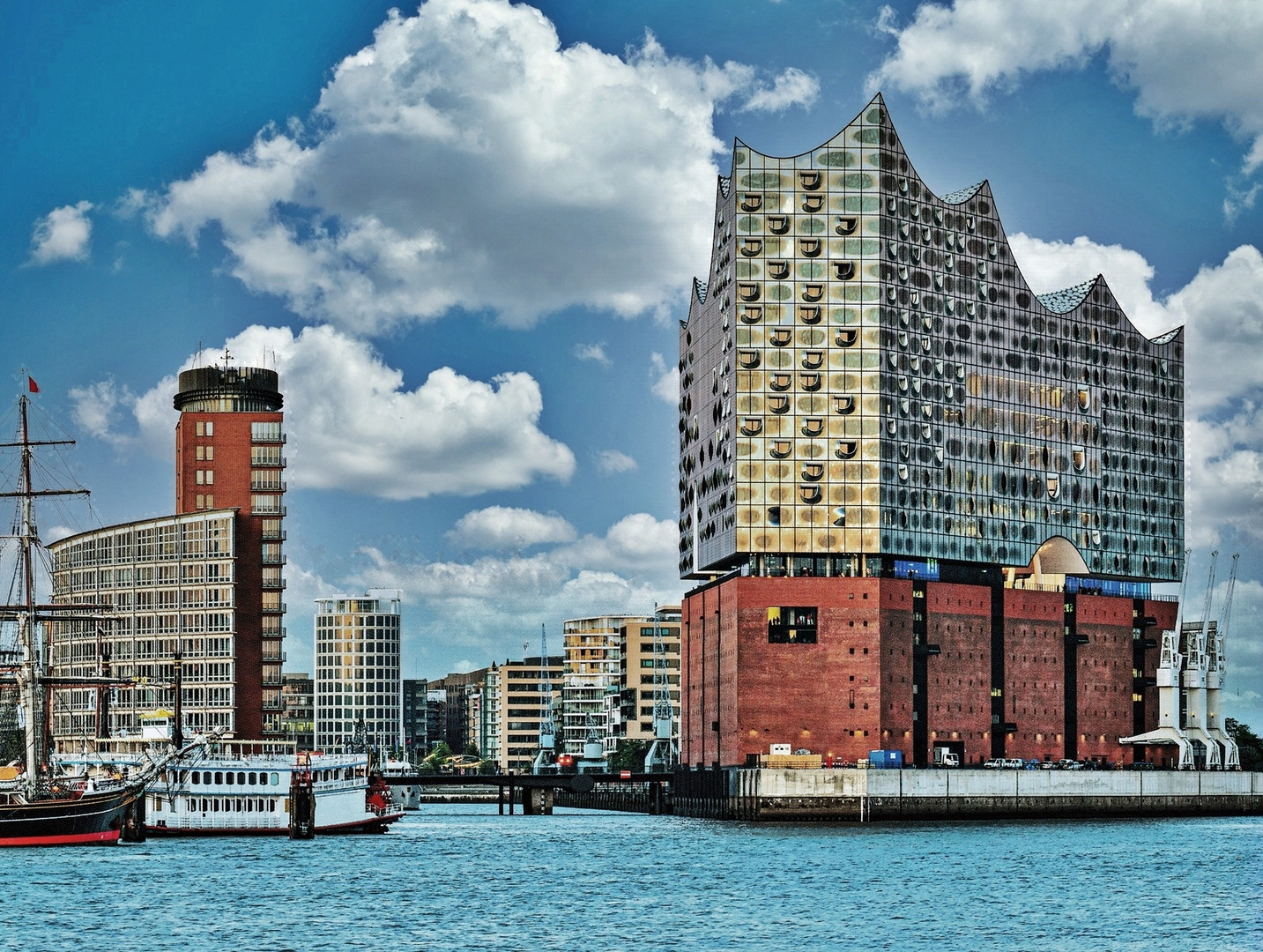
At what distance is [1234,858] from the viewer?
465 ft

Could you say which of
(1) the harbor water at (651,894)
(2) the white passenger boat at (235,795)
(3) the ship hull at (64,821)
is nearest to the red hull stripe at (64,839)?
(3) the ship hull at (64,821)

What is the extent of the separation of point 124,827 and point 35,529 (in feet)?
84.5

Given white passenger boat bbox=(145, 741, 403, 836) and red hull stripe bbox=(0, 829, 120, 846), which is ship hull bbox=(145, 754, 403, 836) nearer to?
white passenger boat bbox=(145, 741, 403, 836)

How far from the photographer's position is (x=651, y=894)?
115m

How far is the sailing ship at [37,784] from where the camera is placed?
5536 inches

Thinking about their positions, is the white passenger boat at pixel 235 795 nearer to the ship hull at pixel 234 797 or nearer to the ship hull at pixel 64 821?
the ship hull at pixel 234 797

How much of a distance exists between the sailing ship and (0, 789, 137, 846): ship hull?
6cm

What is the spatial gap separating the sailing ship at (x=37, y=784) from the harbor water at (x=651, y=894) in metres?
2.02

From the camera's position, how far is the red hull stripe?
14100 centimetres

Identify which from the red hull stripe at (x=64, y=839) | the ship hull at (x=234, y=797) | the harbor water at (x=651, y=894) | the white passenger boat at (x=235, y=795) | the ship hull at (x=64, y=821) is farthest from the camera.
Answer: the ship hull at (x=234, y=797)

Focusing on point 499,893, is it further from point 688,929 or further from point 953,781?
point 953,781

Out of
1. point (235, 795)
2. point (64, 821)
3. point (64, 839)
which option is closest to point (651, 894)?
point (64, 821)

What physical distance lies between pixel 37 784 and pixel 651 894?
2201 inches

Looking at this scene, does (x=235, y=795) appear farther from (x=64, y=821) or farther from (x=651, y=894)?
(x=651, y=894)
